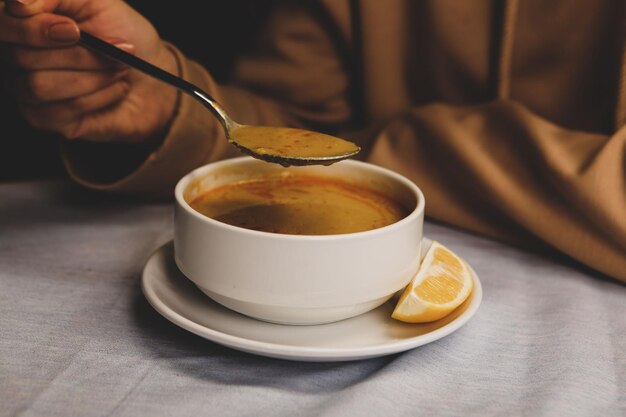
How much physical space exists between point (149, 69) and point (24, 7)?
0.58 feet

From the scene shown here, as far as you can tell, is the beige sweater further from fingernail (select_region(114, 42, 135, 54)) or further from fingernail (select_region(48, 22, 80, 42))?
fingernail (select_region(48, 22, 80, 42))

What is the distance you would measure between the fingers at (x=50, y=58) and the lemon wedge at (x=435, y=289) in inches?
23.4

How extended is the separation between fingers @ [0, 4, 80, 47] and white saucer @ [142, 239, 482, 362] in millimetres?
342

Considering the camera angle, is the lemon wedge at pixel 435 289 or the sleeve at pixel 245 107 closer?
the lemon wedge at pixel 435 289

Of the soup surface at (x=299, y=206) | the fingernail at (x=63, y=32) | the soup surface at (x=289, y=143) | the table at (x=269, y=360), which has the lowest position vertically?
the table at (x=269, y=360)

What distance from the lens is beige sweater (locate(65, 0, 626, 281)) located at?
1037 millimetres

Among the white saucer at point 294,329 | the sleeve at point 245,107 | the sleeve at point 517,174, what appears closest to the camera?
the white saucer at point 294,329

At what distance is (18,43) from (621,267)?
0.92 m

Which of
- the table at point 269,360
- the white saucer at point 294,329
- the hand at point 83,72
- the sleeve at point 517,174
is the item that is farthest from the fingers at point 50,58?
the sleeve at point 517,174

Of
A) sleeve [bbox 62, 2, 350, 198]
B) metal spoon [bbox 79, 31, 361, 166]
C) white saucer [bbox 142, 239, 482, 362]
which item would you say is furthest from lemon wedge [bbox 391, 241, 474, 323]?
sleeve [bbox 62, 2, 350, 198]

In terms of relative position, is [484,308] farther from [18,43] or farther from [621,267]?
[18,43]

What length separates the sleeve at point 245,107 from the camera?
3.92ft

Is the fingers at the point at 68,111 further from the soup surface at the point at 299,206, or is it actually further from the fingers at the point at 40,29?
the soup surface at the point at 299,206

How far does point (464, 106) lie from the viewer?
4.08 ft
